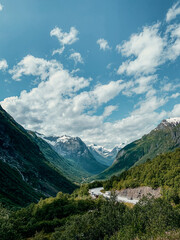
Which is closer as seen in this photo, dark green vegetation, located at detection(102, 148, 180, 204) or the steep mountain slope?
Answer: dark green vegetation, located at detection(102, 148, 180, 204)

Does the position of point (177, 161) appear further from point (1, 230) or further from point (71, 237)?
point (1, 230)

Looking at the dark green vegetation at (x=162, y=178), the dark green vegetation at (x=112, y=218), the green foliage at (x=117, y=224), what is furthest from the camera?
the dark green vegetation at (x=162, y=178)

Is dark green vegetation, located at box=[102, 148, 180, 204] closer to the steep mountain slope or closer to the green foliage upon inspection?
the green foliage

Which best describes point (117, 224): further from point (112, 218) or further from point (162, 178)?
point (162, 178)

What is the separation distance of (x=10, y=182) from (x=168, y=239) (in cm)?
18381

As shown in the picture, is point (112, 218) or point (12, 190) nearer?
point (112, 218)

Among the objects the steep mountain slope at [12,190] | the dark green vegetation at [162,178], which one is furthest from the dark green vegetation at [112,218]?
the steep mountain slope at [12,190]

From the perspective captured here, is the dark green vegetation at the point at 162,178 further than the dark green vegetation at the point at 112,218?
Yes

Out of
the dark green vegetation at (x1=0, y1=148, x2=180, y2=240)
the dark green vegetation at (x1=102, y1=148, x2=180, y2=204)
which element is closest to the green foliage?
the dark green vegetation at (x1=0, y1=148, x2=180, y2=240)

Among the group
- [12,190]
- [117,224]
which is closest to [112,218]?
[117,224]

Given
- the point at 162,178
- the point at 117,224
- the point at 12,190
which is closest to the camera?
the point at 117,224

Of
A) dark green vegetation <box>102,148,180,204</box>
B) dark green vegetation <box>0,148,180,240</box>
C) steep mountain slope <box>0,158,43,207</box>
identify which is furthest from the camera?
steep mountain slope <box>0,158,43,207</box>

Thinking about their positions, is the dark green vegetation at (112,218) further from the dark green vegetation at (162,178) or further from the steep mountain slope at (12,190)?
the steep mountain slope at (12,190)

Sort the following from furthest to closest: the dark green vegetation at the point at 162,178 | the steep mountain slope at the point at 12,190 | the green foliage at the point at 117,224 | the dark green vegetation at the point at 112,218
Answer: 1. the steep mountain slope at the point at 12,190
2. the dark green vegetation at the point at 162,178
3. the green foliage at the point at 117,224
4. the dark green vegetation at the point at 112,218
